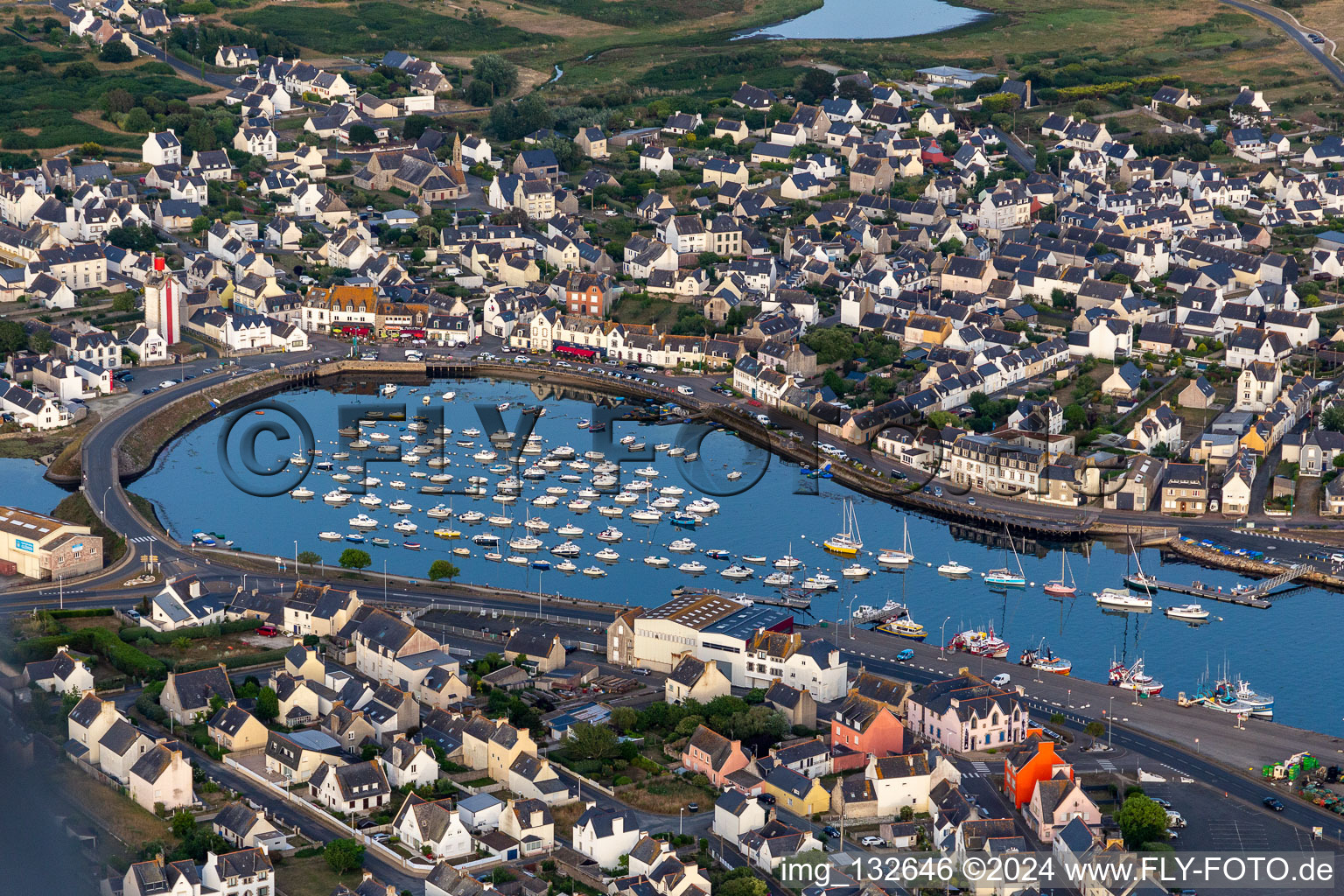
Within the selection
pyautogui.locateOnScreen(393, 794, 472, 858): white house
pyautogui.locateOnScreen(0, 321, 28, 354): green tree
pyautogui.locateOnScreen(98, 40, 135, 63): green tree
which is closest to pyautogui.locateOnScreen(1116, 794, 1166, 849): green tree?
pyautogui.locateOnScreen(393, 794, 472, 858): white house

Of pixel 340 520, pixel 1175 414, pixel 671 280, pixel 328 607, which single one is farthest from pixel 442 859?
pixel 671 280

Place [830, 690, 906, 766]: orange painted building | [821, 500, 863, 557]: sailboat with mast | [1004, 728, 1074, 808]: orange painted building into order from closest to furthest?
[1004, 728, 1074, 808]: orange painted building, [830, 690, 906, 766]: orange painted building, [821, 500, 863, 557]: sailboat with mast

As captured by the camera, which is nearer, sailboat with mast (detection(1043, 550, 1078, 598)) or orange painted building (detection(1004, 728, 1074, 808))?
orange painted building (detection(1004, 728, 1074, 808))

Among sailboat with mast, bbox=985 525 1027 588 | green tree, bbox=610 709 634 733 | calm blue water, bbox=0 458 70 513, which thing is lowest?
sailboat with mast, bbox=985 525 1027 588

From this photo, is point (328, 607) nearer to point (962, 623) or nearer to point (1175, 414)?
point (962, 623)

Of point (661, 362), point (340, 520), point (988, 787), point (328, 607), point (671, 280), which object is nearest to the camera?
point (988, 787)

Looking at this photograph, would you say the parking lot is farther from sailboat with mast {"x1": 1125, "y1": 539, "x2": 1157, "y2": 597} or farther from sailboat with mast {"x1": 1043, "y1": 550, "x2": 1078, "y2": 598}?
sailboat with mast {"x1": 1125, "y1": 539, "x2": 1157, "y2": 597}

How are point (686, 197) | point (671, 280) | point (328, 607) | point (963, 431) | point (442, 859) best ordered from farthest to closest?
point (686, 197) → point (671, 280) → point (963, 431) → point (328, 607) → point (442, 859)

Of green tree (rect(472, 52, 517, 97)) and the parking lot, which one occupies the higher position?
green tree (rect(472, 52, 517, 97))
